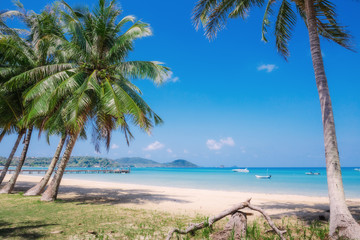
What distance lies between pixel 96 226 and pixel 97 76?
21.6 feet

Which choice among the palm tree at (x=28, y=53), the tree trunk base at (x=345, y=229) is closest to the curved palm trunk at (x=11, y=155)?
the palm tree at (x=28, y=53)

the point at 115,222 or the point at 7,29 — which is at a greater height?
the point at 7,29

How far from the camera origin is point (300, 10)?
24.7 ft

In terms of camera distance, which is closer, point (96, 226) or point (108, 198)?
point (96, 226)

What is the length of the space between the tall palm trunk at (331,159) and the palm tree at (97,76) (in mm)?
5801

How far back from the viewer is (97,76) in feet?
33.2

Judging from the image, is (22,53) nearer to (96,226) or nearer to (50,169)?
(50,169)

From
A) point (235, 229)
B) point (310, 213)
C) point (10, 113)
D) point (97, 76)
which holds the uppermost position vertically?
point (97, 76)

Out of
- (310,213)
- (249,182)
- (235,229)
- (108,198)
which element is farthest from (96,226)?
(249,182)

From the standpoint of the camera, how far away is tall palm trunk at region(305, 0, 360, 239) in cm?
442

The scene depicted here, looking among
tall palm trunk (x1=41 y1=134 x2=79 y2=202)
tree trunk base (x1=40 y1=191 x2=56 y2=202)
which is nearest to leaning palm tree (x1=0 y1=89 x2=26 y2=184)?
tall palm trunk (x1=41 y1=134 x2=79 y2=202)

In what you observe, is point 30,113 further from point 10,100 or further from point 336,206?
point 336,206

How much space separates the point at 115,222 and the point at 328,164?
17.7 feet

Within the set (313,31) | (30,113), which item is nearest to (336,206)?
(313,31)
